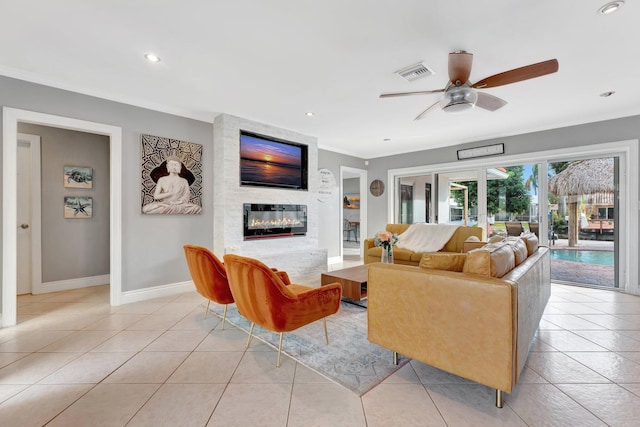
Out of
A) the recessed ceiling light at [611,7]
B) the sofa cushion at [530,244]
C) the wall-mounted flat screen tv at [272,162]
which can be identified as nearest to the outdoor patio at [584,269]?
the sofa cushion at [530,244]

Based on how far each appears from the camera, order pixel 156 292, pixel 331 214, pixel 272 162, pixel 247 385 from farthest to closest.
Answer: pixel 331 214 → pixel 272 162 → pixel 156 292 → pixel 247 385

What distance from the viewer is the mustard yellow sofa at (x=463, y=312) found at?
4.90 feet

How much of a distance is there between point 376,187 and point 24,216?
6.25 m

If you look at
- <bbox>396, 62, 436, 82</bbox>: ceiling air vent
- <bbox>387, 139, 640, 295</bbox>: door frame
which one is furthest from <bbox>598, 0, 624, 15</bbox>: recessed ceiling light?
<bbox>387, 139, 640, 295</bbox>: door frame

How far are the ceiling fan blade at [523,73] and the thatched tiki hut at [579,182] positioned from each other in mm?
3266

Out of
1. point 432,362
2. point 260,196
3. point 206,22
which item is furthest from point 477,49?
point 260,196

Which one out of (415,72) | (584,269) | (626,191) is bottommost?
(584,269)

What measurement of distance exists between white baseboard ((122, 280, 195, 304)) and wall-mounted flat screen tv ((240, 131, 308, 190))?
1.70 metres

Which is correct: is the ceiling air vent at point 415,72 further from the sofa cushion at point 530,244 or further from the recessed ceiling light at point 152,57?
the recessed ceiling light at point 152,57

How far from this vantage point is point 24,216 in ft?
12.3

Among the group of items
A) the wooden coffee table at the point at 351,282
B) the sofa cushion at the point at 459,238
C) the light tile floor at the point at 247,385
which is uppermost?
the sofa cushion at the point at 459,238

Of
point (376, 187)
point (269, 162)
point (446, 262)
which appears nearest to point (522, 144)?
point (376, 187)

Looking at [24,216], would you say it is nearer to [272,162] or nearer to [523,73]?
[272,162]

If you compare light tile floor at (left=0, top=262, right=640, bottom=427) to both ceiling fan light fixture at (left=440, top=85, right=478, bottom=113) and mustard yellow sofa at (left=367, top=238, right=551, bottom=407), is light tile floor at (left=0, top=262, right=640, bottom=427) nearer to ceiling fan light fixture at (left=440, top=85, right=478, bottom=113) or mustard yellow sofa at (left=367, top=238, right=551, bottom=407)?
mustard yellow sofa at (left=367, top=238, right=551, bottom=407)
